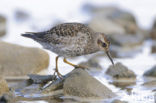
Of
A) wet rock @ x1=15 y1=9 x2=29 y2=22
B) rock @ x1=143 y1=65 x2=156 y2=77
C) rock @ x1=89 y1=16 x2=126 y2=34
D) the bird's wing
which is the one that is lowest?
rock @ x1=143 y1=65 x2=156 y2=77

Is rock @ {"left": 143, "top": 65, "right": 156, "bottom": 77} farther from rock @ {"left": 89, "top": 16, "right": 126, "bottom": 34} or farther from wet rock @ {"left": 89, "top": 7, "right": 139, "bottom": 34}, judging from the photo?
rock @ {"left": 89, "top": 16, "right": 126, "bottom": 34}

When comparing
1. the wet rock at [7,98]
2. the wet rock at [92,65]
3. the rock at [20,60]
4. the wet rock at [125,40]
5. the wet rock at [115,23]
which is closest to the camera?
the wet rock at [7,98]

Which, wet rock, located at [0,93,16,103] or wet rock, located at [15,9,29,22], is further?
wet rock, located at [15,9,29,22]

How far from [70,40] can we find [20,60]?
247 centimetres

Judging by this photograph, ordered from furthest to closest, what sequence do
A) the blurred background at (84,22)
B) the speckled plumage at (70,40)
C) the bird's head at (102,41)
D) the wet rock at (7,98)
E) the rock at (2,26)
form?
the rock at (2,26)
the blurred background at (84,22)
the bird's head at (102,41)
the speckled plumage at (70,40)
the wet rock at (7,98)

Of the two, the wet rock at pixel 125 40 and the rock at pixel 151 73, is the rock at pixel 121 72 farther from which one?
the wet rock at pixel 125 40

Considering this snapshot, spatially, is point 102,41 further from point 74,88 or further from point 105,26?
point 105,26

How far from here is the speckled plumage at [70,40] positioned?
8.48m

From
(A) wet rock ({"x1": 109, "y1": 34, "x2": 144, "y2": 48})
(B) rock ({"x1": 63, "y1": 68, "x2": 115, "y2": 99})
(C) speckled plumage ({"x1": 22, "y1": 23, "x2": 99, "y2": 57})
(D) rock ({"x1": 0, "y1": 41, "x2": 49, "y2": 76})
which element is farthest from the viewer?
(A) wet rock ({"x1": 109, "y1": 34, "x2": 144, "y2": 48})

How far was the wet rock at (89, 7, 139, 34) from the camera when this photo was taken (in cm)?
1611

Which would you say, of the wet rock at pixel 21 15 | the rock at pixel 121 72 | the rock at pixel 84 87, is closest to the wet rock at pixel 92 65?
the rock at pixel 121 72

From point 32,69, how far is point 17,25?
25.8 ft

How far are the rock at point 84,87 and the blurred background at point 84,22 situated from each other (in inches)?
18.4

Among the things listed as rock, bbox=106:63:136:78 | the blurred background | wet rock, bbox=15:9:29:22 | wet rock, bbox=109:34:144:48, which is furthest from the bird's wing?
wet rock, bbox=15:9:29:22
